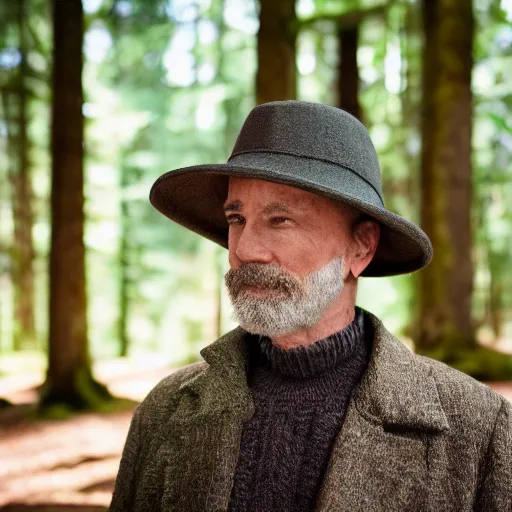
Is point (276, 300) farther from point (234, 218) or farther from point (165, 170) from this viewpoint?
point (165, 170)

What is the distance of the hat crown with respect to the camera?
1989mm

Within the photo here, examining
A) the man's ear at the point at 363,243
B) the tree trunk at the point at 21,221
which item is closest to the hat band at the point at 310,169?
the man's ear at the point at 363,243

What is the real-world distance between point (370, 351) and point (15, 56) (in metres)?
15.3

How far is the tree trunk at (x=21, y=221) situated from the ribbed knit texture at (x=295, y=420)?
1526 centimetres

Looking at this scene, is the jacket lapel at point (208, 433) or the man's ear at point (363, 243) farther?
the man's ear at point (363, 243)

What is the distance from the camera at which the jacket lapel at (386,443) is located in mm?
1721

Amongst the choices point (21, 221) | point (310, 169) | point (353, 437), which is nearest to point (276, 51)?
point (310, 169)

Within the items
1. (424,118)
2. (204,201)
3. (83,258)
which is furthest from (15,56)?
(204,201)

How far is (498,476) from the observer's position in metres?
1.74

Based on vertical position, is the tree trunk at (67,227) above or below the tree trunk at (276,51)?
below

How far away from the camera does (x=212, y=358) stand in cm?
215

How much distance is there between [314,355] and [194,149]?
15098 mm

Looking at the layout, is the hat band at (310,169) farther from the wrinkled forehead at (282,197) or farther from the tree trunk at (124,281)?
the tree trunk at (124,281)

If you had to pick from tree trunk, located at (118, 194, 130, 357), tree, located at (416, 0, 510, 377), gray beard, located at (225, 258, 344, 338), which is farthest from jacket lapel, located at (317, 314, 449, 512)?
tree trunk, located at (118, 194, 130, 357)
